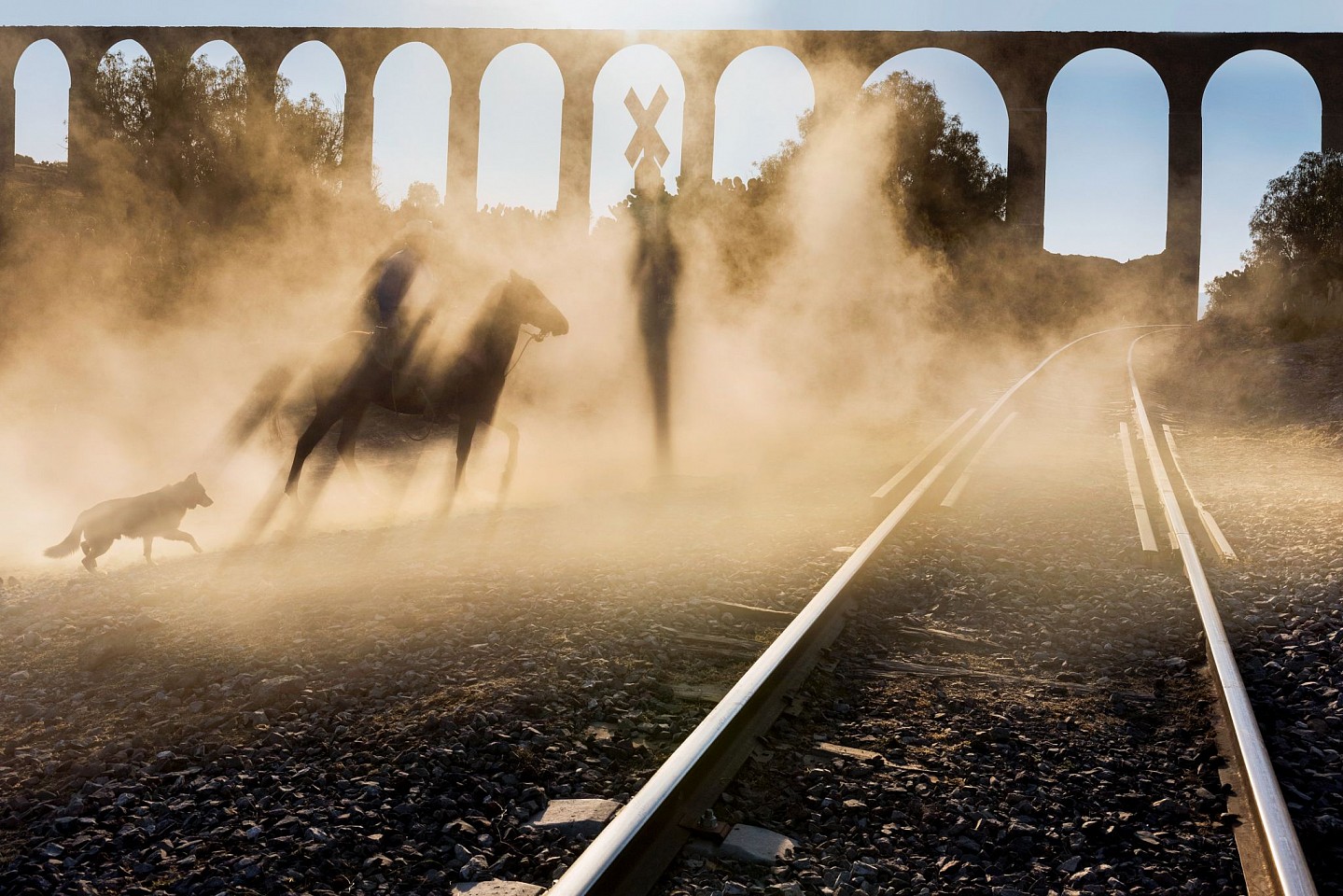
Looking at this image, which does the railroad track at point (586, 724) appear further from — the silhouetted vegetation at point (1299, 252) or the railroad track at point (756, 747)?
the silhouetted vegetation at point (1299, 252)

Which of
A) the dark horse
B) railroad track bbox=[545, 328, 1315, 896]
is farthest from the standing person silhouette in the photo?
railroad track bbox=[545, 328, 1315, 896]

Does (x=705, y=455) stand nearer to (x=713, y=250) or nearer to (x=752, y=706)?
(x=752, y=706)

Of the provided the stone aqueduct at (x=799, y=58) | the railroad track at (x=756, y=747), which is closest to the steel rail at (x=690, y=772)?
the railroad track at (x=756, y=747)

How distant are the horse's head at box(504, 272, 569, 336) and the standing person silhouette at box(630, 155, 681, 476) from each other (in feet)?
5.66

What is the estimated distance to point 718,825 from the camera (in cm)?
258

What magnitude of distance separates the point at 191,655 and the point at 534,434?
8.34 meters

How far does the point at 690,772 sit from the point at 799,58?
130ft

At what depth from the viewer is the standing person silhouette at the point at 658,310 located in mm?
9602

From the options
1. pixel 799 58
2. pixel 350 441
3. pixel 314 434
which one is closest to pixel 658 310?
pixel 350 441

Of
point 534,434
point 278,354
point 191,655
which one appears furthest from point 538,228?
point 191,655

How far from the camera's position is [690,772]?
2.70m

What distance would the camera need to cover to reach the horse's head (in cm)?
759

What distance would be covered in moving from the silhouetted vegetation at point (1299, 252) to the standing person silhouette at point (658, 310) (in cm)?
2286

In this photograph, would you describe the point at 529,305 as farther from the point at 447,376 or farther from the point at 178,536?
the point at 178,536
